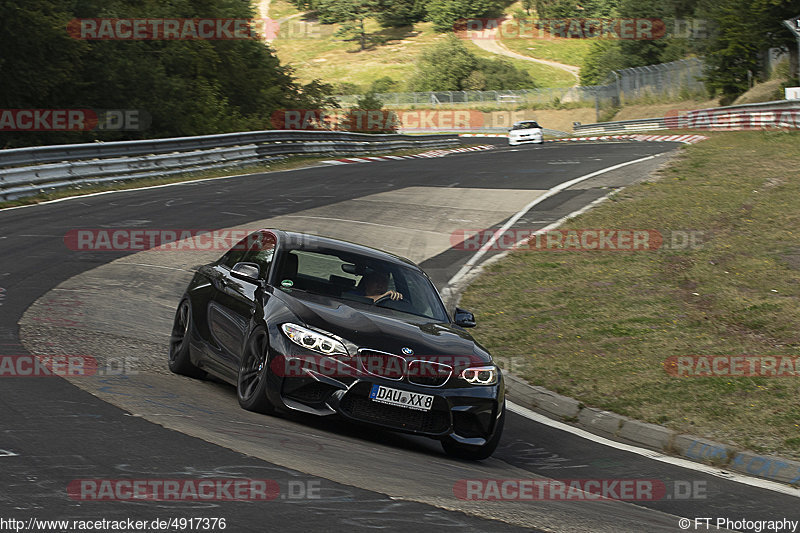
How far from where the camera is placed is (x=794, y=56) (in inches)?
2210

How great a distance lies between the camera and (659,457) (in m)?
8.34

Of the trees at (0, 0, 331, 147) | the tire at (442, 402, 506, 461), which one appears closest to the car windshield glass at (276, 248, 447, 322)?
the tire at (442, 402, 506, 461)

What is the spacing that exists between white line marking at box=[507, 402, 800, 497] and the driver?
6.62 ft

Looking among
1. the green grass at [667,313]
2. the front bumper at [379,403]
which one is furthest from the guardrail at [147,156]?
the front bumper at [379,403]

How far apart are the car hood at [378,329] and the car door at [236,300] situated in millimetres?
398

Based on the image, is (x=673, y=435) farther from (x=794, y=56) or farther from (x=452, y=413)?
(x=794, y=56)

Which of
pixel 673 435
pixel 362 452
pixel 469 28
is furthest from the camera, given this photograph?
pixel 469 28

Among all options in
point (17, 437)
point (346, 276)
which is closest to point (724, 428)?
point (346, 276)

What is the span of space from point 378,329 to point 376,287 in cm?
112

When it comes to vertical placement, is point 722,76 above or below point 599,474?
above

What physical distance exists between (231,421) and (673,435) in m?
3.95

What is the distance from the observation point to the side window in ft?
29.0

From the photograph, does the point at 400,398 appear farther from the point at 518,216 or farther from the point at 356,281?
the point at 518,216

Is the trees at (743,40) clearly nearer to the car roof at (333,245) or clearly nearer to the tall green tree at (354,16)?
the car roof at (333,245)
